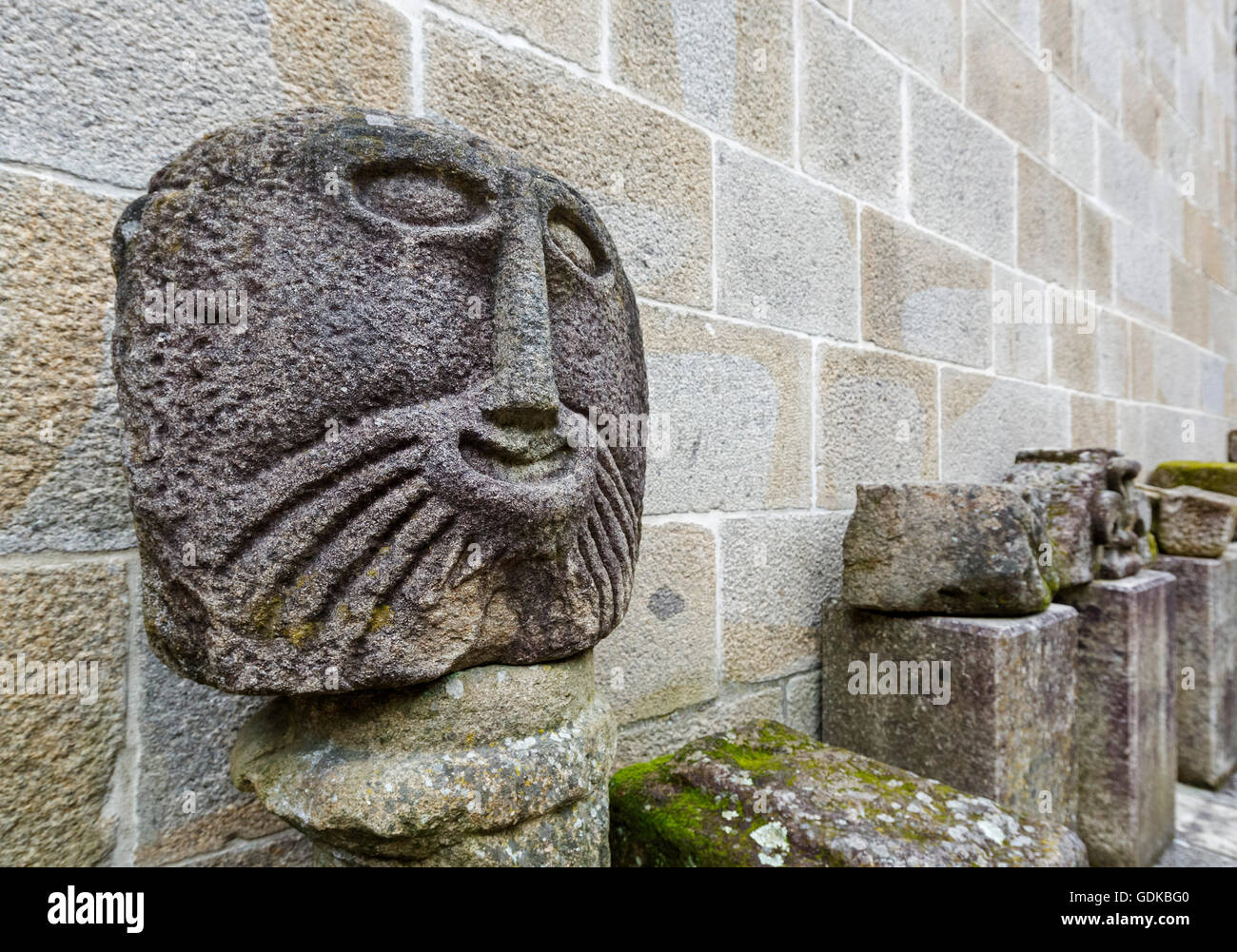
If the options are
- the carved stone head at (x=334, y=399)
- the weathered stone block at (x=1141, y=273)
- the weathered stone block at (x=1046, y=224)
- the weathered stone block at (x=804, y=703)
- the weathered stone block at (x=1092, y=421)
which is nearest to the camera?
the carved stone head at (x=334, y=399)

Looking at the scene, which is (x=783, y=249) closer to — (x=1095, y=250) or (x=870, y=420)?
(x=870, y=420)

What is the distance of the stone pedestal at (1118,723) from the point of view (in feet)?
6.42

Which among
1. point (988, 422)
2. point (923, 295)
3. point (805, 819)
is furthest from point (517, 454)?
point (988, 422)

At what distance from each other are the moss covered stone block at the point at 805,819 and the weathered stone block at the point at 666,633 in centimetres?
18

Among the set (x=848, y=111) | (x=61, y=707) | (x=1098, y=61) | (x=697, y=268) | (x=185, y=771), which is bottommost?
(x=185, y=771)

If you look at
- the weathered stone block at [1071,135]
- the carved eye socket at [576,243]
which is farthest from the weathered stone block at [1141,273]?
the carved eye socket at [576,243]

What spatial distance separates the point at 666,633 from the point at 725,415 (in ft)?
1.64

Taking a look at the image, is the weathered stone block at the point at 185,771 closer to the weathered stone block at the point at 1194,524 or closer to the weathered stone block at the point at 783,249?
the weathered stone block at the point at 783,249

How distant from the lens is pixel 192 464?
2.51 ft

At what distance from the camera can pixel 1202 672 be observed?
8.38ft

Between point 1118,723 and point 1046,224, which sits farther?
point 1046,224

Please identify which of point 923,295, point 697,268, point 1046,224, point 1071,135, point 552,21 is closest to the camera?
point 552,21

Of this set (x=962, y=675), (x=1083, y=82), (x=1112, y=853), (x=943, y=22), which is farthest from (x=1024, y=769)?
(x=1083, y=82)

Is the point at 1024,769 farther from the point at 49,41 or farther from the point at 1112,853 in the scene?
the point at 49,41
